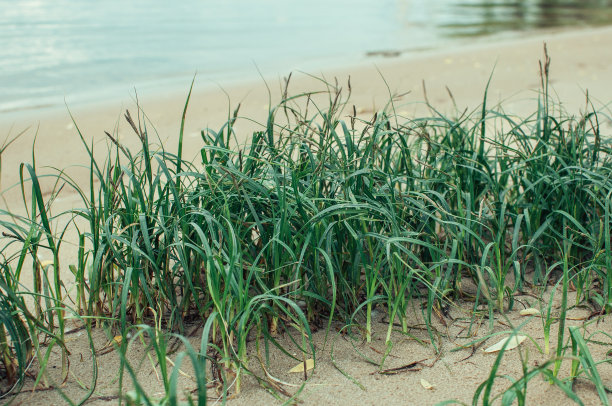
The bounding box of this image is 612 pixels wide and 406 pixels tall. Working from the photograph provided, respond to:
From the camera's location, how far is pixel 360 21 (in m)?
13.8

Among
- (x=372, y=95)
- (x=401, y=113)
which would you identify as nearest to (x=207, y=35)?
(x=372, y=95)

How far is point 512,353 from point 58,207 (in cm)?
278

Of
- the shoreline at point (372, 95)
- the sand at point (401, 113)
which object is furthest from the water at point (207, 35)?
the sand at point (401, 113)

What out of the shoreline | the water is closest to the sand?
the shoreline

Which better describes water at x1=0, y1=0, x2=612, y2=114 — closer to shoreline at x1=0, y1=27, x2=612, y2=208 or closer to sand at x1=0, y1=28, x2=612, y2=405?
shoreline at x1=0, y1=27, x2=612, y2=208

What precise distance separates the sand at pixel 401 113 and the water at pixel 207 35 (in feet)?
2.71

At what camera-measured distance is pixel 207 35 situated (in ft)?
37.7

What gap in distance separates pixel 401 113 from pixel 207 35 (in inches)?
253

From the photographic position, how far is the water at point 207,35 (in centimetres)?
821

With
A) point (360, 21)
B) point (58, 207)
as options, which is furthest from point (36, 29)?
point (58, 207)

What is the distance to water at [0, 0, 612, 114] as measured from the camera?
26.9ft

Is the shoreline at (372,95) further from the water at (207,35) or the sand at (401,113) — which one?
the water at (207,35)

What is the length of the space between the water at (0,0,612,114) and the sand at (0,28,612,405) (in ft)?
2.71

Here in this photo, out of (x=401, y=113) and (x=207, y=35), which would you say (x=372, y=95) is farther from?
(x=207, y=35)
